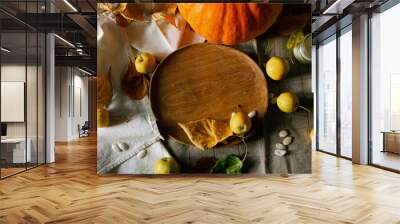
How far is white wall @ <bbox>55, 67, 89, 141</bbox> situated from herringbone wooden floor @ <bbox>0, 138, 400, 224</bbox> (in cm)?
821

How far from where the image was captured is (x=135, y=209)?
12.0ft

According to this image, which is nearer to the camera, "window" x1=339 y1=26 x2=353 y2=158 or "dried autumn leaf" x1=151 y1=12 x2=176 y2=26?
"dried autumn leaf" x1=151 y1=12 x2=176 y2=26

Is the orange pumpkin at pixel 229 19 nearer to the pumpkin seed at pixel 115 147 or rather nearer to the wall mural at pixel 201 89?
the wall mural at pixel 201 89

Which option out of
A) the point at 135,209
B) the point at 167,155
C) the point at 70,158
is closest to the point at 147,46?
the point at 167,155

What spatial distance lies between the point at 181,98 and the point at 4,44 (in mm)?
2833

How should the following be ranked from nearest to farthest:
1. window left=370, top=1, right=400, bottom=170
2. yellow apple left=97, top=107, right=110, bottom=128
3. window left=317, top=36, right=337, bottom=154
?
yellow apple left=97, top=107, right=110, bottom=128, window left=370, top=1, right=400, bottom=170, window left=317, top=36, right=337, bottom=154

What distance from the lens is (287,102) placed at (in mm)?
5148

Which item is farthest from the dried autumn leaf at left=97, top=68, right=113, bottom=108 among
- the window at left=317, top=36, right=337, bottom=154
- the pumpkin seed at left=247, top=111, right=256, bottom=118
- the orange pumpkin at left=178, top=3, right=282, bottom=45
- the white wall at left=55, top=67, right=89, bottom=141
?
the white wall at left=55, top=67, right=89, bottom=141

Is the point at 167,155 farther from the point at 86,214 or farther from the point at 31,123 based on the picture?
the point at 31,123

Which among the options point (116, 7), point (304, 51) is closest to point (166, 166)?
point (116, 7)

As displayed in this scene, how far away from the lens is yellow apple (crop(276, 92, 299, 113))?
203 inches

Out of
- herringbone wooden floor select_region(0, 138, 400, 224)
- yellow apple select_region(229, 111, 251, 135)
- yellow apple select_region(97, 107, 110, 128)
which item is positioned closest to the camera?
herringbone wooden floor select_region(0, 138, 400, 224)

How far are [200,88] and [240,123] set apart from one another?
28.9 inches

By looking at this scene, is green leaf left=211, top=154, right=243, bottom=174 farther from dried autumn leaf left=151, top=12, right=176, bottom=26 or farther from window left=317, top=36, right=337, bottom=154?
window left=317, top=36, right=337, bottom=154
